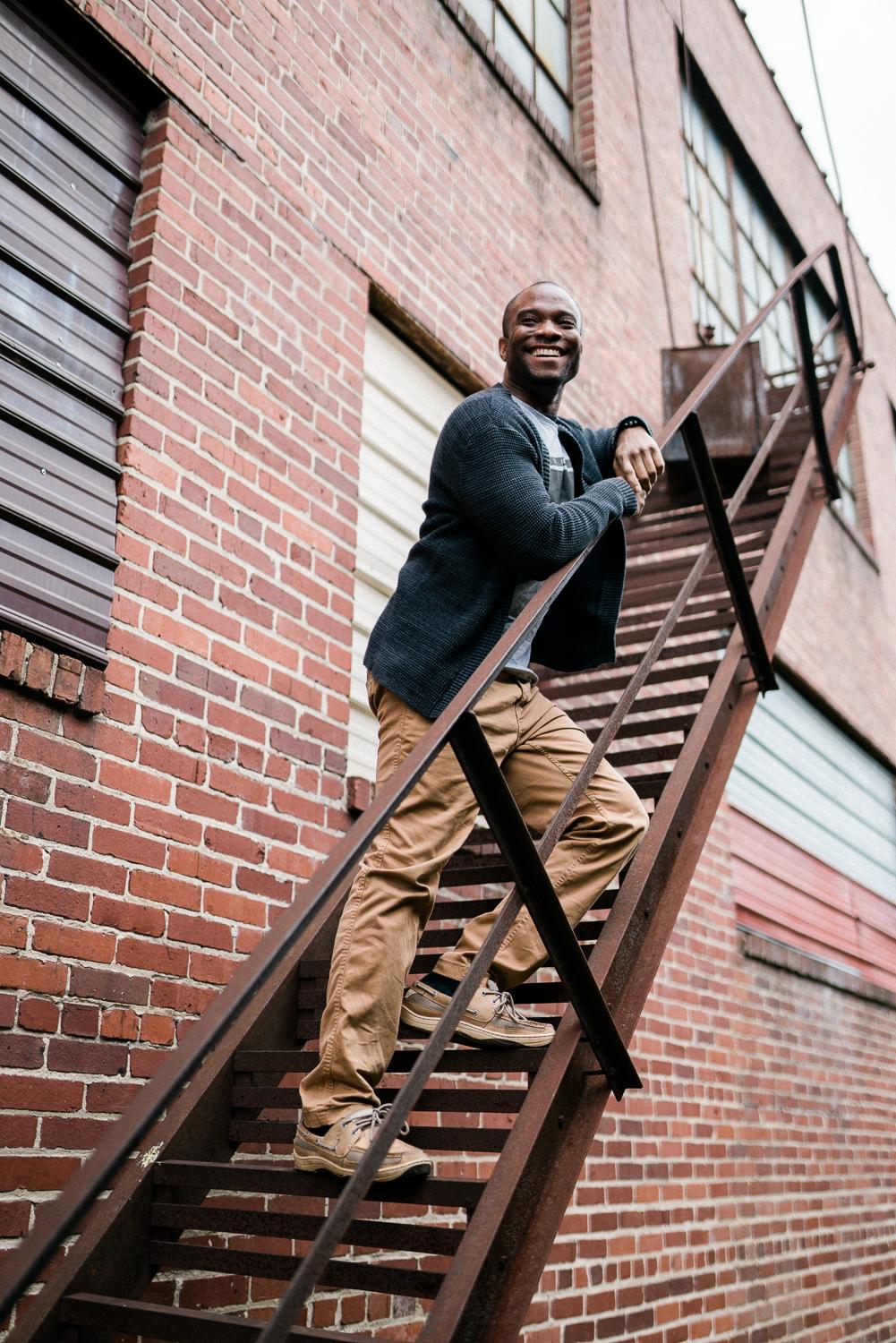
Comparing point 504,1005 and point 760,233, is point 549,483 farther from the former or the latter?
point 760,233

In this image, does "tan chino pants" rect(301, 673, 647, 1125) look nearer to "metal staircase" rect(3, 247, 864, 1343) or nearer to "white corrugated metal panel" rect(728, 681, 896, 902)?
"metal staircase" rect(3, 247, 864, 1343)

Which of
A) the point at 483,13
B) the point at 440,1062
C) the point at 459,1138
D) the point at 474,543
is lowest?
the point at 459,1138

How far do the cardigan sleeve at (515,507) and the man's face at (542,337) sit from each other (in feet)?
1.19

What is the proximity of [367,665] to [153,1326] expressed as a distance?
133cm

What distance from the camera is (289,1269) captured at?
84.9 inches

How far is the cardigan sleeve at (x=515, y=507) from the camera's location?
8.09 ft

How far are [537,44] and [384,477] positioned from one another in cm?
359

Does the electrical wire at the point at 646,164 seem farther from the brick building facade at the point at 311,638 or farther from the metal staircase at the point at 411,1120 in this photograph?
the metal staircase at the point at 411,1120

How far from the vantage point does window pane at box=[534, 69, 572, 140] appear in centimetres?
651

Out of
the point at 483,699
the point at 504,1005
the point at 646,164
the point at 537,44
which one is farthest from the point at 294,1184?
the point at 646,164

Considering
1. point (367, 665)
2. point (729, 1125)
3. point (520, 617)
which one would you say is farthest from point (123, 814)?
point (729, 1125)

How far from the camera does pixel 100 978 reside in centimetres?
275

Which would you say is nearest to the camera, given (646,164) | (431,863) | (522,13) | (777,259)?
(431,863)

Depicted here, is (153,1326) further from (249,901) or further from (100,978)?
(249,901)
